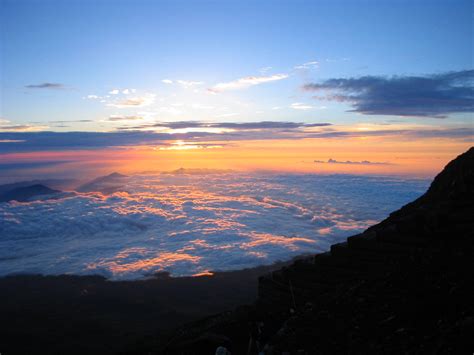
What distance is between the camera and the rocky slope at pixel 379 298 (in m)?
5.38

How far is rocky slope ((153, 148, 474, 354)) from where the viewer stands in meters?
5.38

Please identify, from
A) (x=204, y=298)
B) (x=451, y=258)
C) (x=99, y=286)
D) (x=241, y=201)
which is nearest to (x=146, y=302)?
(x=204, y=298)

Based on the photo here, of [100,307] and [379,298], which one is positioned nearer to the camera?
[379,298]

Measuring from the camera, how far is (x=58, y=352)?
32.8m

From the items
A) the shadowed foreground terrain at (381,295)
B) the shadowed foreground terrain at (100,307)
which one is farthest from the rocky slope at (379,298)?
the shadowed foreground terrain at (100,307)

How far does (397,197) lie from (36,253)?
12400cm

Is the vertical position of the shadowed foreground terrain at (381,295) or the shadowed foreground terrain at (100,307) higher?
the shadowed foreground terrain at (381,295)

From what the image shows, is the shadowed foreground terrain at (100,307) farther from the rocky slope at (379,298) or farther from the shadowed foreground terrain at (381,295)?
the rocky slope at (379,298)

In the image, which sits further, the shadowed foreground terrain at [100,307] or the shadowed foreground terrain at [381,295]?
the shadowed foreground terrain at [100,307]

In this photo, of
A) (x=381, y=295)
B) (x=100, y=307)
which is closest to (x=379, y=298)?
(x=381, y=295)

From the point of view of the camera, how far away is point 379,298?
6.86 metres

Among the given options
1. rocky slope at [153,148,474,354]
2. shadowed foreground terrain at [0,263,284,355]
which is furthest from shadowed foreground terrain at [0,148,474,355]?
shadowed foreground terrain at [0,263,284,355]

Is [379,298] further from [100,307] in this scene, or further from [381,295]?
[100,307]

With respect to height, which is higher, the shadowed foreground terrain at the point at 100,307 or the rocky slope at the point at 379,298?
the rocky slope at the point at 379,298
